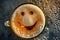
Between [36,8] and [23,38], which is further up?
[36,8]

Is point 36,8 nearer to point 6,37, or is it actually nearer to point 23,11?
point 23,11

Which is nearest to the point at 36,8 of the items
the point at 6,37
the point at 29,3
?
the point at 29,3
